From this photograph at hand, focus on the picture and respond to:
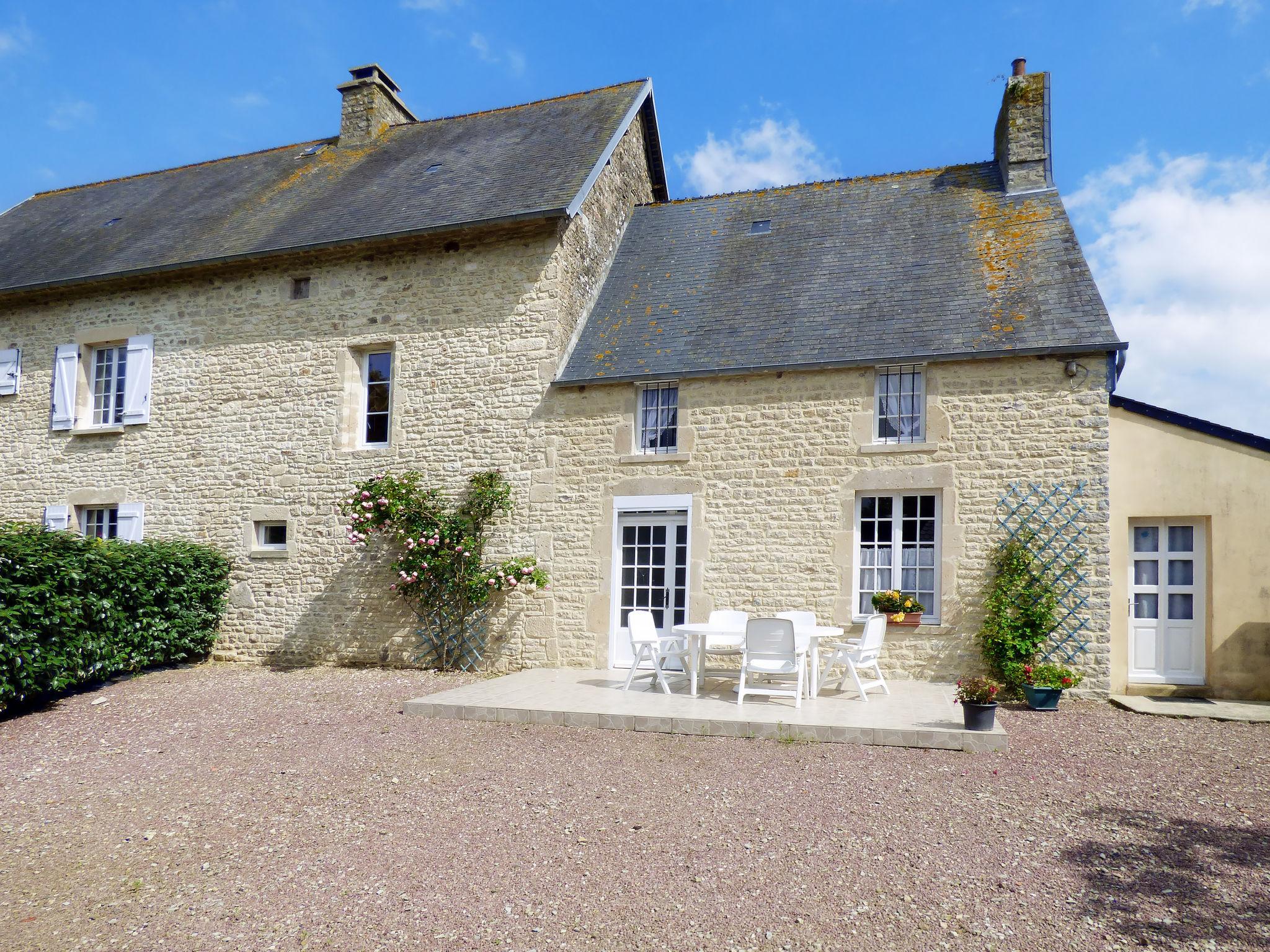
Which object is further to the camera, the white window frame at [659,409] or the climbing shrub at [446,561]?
the climbing shrub at [446,561]

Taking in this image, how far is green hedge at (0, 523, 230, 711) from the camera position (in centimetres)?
780

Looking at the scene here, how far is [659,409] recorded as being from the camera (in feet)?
32.8

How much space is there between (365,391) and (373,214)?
2.20 metres

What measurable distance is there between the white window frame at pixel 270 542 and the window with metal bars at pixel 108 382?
9.42 ft

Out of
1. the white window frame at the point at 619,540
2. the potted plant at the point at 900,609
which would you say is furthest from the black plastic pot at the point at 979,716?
the white window frame at the point at 619,540

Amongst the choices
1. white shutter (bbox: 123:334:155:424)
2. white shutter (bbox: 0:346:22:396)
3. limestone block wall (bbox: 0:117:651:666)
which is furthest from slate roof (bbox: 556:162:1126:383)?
white shutter (bbox: 0:346:22:396)

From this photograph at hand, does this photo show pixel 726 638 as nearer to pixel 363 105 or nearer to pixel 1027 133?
pixel 1027 133

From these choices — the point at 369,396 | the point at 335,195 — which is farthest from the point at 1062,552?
the point at 335,195

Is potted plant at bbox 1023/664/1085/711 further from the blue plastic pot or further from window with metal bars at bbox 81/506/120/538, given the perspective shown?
window with metal bars at bbox 81/506/120/538

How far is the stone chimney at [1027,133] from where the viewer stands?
1056 cm

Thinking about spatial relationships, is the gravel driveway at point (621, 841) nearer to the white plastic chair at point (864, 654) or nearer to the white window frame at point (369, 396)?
the white plastic chair at point (864, 654)

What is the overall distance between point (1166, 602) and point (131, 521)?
12.0m

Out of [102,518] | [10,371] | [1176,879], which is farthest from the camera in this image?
[10,371]

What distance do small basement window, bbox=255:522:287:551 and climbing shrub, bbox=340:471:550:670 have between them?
4.47ft
